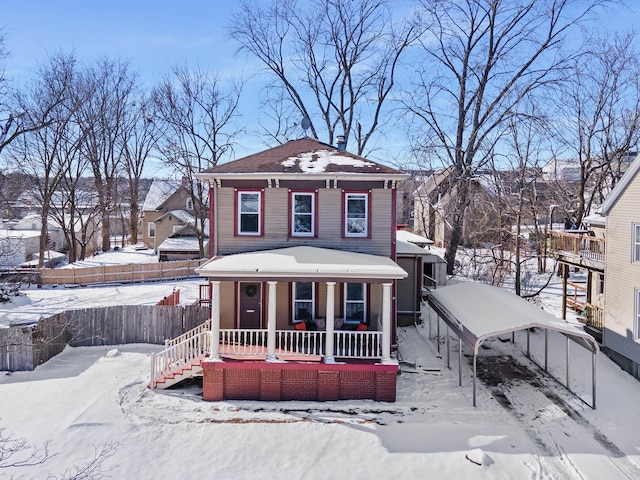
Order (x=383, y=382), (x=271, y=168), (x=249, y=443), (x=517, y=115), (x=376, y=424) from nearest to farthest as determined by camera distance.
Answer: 1. (x=249, y=443)
2. (x=376, y=424)
3. (x=383, y=382)
4. (x=271, y=168)
5. (x=517, y=115)

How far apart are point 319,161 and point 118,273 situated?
60.8 feet

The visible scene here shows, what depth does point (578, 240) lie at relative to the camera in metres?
16.3

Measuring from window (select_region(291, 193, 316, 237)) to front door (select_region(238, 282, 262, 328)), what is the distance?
7.22 feet

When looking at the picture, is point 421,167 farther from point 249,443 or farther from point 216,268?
point 249,443

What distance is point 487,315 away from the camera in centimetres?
1204

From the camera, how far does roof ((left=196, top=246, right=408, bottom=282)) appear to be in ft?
36.4

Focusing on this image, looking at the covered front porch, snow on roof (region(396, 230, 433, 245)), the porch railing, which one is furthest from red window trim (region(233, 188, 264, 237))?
snow on roof (region(396, 230, 433, 245))

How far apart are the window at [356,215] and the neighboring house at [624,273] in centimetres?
846

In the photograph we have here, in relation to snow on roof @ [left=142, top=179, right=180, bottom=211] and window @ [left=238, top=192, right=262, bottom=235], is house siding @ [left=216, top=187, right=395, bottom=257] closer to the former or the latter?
window @ [left=238, top=192, right=262, bottom=235]

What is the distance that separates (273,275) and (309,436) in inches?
161

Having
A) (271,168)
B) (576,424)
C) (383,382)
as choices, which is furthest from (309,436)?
(271,168)

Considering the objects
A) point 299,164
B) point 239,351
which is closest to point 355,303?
point 239,351

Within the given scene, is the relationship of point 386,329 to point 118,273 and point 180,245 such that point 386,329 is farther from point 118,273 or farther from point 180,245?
point 180,245

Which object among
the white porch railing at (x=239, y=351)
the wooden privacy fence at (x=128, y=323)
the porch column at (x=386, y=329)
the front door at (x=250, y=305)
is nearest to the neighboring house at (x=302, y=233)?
the front door at (x=250, y=305)
